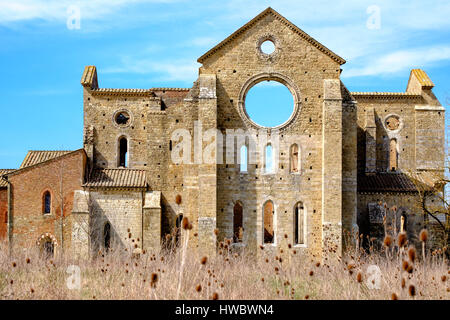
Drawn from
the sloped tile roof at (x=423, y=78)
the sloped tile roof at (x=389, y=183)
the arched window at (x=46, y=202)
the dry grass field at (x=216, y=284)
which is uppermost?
the sloped tile roof at (x=423, y=78)

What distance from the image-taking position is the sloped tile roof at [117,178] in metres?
25.3

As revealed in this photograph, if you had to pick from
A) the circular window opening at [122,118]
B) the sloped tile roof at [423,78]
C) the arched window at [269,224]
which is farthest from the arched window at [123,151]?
the sloped tile roof at [423,78]

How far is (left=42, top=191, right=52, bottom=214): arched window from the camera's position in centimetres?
2533

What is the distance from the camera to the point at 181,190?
24875 millimetres

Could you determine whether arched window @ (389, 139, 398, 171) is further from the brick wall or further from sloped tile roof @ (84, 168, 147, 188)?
the brick wall

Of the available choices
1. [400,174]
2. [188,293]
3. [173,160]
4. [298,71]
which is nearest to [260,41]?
[298,71]

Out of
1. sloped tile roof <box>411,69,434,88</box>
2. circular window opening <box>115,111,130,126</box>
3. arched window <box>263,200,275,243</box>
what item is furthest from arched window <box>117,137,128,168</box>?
sloped tile roof <box>411,69,434,88</box>

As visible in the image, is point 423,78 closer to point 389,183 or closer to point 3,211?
point 389,183

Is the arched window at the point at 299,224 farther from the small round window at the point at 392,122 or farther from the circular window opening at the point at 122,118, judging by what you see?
the circular window opening at the point at 122,118

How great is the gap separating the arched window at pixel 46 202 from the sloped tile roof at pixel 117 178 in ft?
6.28

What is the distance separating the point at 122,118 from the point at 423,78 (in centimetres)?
1733

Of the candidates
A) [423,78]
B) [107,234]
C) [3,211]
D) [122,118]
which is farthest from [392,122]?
[3,211]

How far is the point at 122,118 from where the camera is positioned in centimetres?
2930
